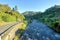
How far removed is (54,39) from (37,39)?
18.9ft

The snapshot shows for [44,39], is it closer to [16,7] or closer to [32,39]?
[32,39]

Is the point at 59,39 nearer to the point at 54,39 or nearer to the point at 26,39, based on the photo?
the point at 54,39

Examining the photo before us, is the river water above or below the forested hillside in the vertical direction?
below

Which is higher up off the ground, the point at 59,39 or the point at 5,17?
the point at 5,17

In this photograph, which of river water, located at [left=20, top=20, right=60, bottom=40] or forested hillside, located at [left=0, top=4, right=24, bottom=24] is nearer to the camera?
river water, located at [left=20, top=20, right=60, bottom=40]

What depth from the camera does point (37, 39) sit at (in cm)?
4269

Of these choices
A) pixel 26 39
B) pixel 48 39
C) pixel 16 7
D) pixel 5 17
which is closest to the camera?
pixel 26 39

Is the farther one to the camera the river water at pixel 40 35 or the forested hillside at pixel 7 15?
the forested hillside at pixel 7 15

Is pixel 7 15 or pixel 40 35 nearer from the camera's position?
pixel 40 35

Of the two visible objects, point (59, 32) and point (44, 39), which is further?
point (59, 32)

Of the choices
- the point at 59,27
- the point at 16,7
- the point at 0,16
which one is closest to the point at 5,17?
the point at 0,16

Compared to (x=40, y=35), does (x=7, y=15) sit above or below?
above

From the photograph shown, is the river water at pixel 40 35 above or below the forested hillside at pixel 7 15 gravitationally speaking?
below

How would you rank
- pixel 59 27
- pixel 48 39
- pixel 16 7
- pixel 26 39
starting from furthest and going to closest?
1. pixel 16 7
2. pixel 59 27
3. pixel 48 39
4. pixel 26 39
